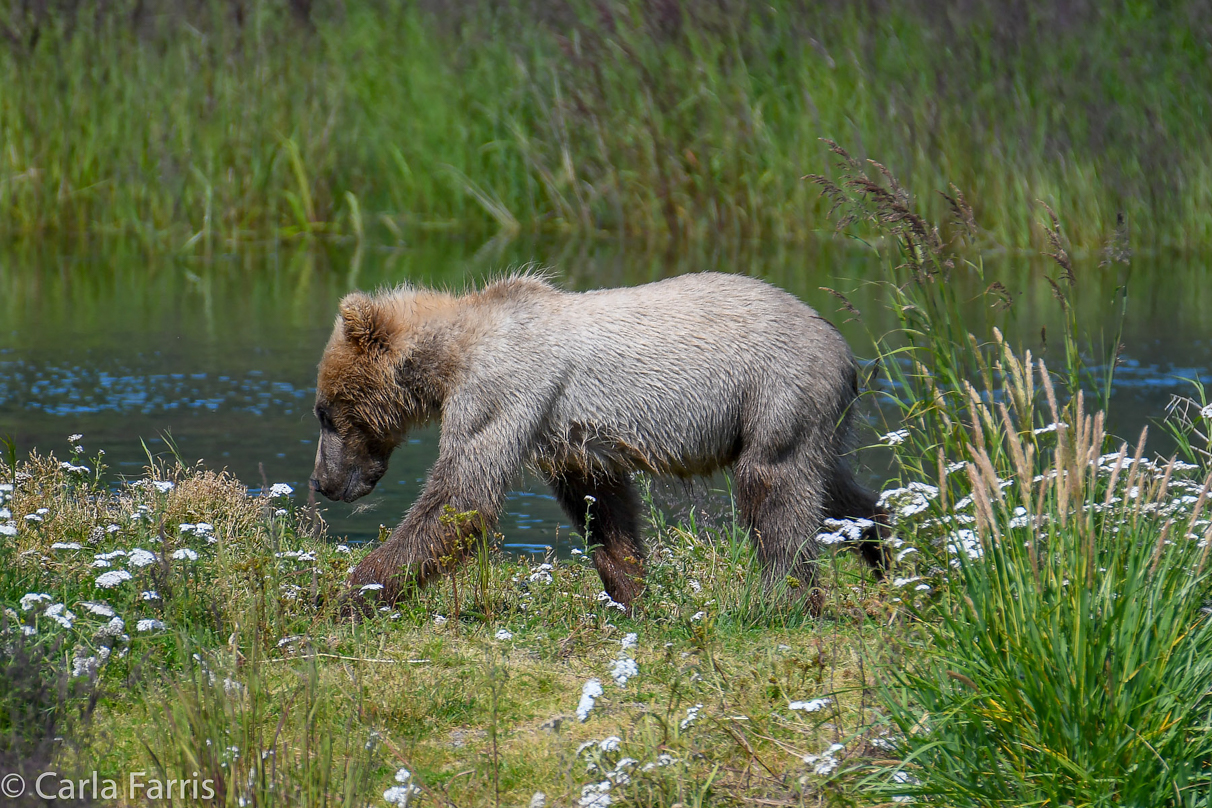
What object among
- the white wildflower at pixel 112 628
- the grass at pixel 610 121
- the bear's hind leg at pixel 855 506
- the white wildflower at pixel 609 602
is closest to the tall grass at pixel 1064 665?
the white wildflower at pixel 609 602

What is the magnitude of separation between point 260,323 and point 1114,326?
690cm

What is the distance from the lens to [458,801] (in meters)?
3.84

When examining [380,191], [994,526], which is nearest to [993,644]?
[994,526]

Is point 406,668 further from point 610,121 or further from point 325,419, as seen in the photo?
point 610,121

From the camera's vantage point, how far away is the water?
27.8 feet

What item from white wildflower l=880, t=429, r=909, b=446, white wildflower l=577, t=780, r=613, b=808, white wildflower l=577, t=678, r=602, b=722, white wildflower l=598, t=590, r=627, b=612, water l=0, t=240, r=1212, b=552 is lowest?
water l=0, t=240, r=1212, b=552

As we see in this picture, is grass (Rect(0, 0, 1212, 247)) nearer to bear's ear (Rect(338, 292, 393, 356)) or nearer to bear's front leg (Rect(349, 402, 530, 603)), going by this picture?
bear's ear (Rect(338, 292, 393, 356))

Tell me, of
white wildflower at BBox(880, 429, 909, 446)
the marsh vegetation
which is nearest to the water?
the marsh vegetation

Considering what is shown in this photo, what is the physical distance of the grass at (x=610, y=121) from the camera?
13.8 metres

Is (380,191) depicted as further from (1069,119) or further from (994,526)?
(994,526)

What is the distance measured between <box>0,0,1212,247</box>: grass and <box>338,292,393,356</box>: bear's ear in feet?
28.3

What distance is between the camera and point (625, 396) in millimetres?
5551

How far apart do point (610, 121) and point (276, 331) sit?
4.63 m

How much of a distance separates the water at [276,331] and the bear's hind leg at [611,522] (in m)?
0.42
